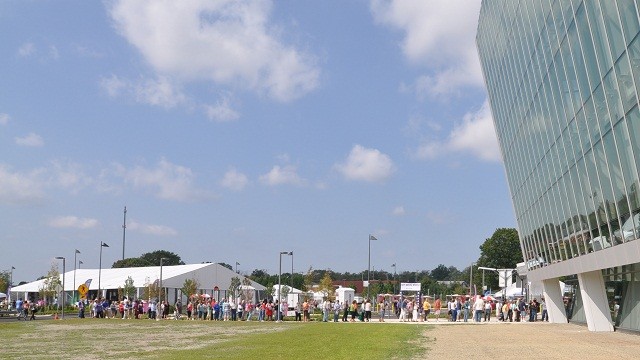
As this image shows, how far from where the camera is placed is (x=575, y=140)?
25.6 m

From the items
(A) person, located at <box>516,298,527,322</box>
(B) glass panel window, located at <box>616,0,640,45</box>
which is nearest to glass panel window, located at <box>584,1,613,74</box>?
(B) glass panel window, located at <box>616,0,640,45</box>

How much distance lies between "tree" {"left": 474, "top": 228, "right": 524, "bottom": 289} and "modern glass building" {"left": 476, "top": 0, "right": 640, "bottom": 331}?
8238cm

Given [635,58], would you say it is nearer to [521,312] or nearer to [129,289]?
[521,312]

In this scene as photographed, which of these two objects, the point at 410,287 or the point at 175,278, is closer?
the point at 410,287

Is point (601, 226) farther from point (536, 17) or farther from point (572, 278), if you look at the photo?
point (572, 278)

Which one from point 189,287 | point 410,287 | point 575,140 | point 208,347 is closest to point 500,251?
point 410,287

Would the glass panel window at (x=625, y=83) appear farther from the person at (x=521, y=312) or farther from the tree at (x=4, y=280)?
the tree at (x=4, y=280)

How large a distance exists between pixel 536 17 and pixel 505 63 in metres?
Result: 9.84

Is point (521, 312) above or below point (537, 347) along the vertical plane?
above

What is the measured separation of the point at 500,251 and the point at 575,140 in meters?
102

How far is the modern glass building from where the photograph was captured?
19.4 m

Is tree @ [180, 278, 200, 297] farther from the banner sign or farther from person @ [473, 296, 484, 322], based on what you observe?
person @ [473, 296, 484, 322]

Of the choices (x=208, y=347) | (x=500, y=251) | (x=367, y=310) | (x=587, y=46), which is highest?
(x=500, y=251)

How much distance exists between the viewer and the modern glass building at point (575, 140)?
19438 mm
